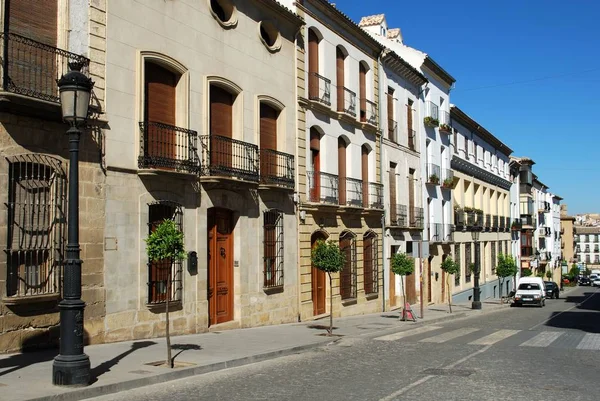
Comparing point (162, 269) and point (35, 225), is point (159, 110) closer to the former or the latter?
point (162, 269)

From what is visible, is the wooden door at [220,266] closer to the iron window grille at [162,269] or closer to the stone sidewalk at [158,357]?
the stone sidewalk at [158,357]

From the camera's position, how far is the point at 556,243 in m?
86.8

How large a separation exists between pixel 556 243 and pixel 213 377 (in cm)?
8434

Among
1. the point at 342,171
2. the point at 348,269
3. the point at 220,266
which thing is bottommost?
the point at 348,269

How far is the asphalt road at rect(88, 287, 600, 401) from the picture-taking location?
8.85 m

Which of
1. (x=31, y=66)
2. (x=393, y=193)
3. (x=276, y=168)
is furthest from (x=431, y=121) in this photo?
(x=31, y=66)

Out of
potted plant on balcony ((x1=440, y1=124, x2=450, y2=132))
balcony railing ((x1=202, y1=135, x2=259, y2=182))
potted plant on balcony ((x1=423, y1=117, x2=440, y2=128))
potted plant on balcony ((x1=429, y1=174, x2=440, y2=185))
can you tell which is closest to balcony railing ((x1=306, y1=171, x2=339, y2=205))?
balcony railing ((x1=202, y1=135, x2=259, y2=182))

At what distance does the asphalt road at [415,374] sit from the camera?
8.85 m

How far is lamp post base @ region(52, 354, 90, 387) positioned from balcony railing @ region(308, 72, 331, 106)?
13923 mm

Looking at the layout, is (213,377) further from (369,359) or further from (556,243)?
(556,243)

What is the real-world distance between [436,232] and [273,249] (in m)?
16.8


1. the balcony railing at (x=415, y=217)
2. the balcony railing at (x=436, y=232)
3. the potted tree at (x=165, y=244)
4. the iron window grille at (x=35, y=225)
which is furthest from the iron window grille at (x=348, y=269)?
the potted tree at (x=165, y=244)

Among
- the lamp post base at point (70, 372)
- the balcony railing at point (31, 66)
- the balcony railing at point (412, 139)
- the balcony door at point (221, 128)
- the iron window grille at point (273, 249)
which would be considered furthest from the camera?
the balcony railing at point (412, 139)

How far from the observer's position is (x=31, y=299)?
435 inches
